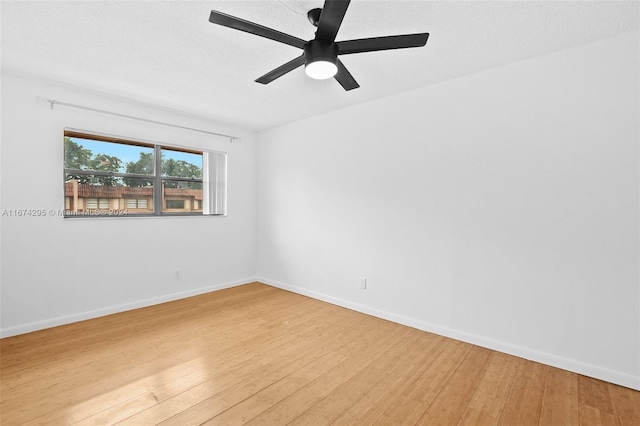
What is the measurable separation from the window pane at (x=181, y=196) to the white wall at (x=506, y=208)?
1905 millimetres

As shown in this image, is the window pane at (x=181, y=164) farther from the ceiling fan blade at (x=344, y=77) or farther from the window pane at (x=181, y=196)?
the ceiling fan blade at (x=344, y=77)

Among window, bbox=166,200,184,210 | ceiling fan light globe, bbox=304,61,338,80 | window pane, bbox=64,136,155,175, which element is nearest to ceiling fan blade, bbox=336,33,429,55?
ceiling fan light globe, bbox=304,61,338,80

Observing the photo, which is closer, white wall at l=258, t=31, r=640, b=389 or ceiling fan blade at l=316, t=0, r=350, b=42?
ceiling fan blade at l=316, t=0, r=350, b=42

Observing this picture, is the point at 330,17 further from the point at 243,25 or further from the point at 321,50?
the point at 243,25

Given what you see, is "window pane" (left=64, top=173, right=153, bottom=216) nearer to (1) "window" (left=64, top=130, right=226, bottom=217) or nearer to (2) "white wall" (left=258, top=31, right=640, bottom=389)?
(1) "window" (left=64, top=130, right=226, bottom=217)


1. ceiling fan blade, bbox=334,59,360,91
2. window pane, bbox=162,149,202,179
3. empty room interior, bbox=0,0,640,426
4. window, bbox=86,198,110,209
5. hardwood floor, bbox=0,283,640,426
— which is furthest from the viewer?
window pane, bbox=162,149,202,179

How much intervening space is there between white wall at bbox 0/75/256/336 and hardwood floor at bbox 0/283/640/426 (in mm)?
319

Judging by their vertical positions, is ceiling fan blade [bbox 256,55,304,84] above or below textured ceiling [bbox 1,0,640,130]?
below

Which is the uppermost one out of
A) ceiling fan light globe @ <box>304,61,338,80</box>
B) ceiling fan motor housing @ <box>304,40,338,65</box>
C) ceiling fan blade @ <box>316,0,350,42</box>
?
ceiling fan blade @ <box>316,0,350,42</box>

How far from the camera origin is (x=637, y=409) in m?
1.89

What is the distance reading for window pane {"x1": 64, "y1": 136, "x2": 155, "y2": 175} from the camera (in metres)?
3.24

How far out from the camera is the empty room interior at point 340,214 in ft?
6.30

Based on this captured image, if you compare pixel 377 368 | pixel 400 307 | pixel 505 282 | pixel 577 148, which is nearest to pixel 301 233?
pixel 400 307

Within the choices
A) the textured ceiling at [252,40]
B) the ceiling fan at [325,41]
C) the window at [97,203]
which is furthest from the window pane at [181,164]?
the ceiling fan at [325,41]
